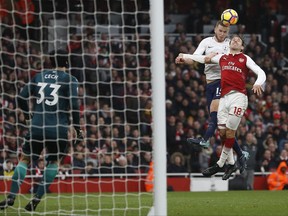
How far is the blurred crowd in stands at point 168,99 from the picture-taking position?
20766 mm

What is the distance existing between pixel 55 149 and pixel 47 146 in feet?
0.36

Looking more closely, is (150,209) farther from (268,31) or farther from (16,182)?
(268,31)

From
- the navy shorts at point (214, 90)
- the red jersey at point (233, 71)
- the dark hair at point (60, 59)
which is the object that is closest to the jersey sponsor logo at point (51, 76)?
the dark hair at point (60, 59)

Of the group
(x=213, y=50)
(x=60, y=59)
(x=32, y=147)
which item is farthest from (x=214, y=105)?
(x=32, y=147)

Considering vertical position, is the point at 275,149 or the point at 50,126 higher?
the point at 50,126

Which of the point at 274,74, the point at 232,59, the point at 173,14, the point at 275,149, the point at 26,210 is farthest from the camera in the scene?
the point at 173,14

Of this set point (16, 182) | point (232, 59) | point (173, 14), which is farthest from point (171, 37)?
point (16, 182)

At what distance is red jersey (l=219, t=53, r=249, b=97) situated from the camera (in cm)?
1315

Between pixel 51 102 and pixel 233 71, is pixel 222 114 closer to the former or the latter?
pixel 233 71

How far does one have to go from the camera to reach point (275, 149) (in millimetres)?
22828

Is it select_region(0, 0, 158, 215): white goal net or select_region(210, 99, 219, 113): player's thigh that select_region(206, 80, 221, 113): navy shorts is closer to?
select_region(210, 99, 219, 113): player's thigh

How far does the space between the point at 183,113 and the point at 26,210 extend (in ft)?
38.8

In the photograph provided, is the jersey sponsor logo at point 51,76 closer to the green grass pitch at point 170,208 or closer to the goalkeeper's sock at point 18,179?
the goalkeeper's sock at point 18,179

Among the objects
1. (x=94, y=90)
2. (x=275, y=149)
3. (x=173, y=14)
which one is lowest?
(x=275, y=149)
